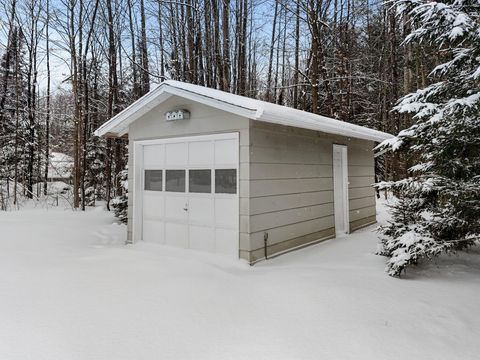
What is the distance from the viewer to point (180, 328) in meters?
2.95

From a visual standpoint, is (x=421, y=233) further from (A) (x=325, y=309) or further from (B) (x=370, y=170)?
(B) (x=370, y=170)

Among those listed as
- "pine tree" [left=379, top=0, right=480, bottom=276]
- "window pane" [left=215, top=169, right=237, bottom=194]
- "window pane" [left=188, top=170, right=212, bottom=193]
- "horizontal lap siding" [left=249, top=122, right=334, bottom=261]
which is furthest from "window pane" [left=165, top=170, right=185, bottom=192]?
"pine tree" [left=379, top=0, right=480, bottom=276]

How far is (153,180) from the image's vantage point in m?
6.57

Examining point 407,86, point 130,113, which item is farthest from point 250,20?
point 130,113

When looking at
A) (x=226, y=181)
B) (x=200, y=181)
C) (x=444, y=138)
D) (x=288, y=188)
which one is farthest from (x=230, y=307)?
(x=444, y=138)

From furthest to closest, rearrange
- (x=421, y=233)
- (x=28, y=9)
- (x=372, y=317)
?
(x=28, y=9)
(x=421, y=233)
(x=372, y=317)

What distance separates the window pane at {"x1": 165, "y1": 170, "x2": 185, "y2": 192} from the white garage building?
0.02m

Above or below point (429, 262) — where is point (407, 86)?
above

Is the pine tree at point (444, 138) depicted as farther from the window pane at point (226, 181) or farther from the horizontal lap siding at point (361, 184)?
the horizontal lap siding at point (361, 184)

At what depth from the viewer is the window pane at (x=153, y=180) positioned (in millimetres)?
6449

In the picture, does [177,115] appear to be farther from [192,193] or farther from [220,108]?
[192,193]

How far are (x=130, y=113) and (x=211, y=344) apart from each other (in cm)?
467

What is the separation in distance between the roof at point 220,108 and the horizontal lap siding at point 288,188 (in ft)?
1.33

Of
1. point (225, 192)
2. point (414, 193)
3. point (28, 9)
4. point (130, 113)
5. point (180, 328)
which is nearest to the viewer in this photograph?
point (180, 328)
